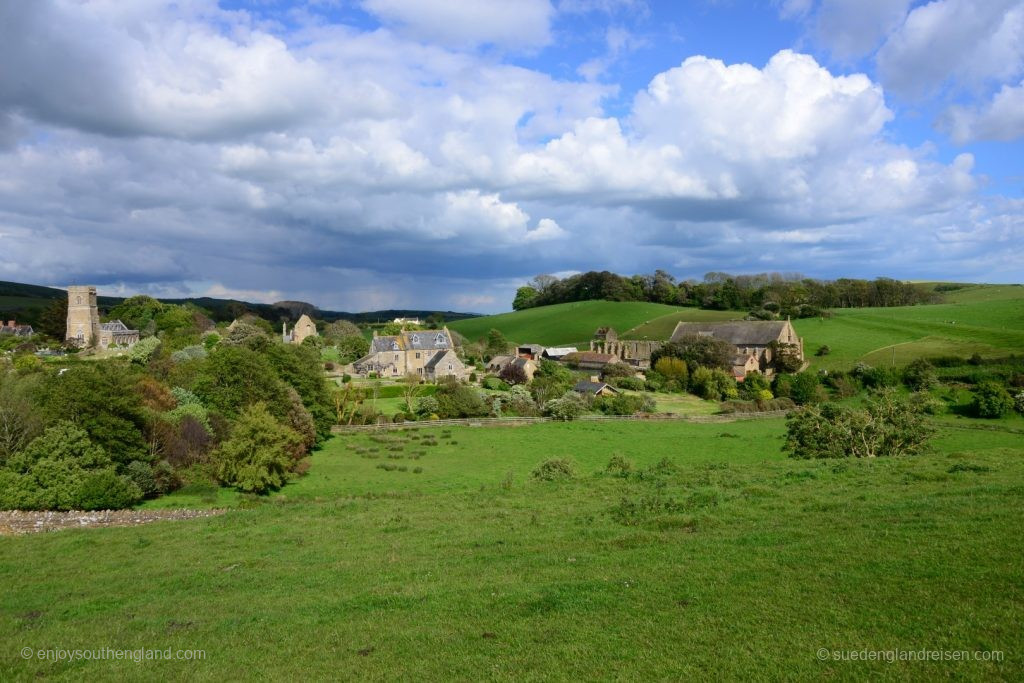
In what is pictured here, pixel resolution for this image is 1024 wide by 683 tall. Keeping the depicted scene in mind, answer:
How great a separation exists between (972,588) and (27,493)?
1271 inches

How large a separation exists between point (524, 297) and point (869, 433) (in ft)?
510

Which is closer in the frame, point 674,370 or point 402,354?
point 674,370

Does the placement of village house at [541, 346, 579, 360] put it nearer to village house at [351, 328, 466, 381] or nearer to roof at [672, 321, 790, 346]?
roof at [672, 321, 790, 346]

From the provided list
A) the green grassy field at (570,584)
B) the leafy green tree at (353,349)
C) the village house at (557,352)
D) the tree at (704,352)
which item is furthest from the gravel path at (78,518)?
the village house at (557,352)

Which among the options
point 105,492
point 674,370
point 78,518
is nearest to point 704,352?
point 674,370

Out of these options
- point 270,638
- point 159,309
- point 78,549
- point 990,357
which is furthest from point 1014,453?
point 159,309

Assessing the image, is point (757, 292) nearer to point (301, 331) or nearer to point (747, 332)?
point (747, 332)

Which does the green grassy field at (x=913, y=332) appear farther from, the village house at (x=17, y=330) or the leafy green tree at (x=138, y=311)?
the village house at (x=17, y=330)

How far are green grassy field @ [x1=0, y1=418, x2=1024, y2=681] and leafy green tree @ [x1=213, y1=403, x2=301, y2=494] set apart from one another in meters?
10.3

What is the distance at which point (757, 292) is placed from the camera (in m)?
131

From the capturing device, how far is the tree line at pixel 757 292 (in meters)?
124

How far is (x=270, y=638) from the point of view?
36.2 ft

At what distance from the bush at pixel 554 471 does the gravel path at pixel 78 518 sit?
14.2m


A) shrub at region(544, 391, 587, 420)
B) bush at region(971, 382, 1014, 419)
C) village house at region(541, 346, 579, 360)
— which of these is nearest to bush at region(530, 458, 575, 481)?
shrub at region(544, 391, 587, 420)
